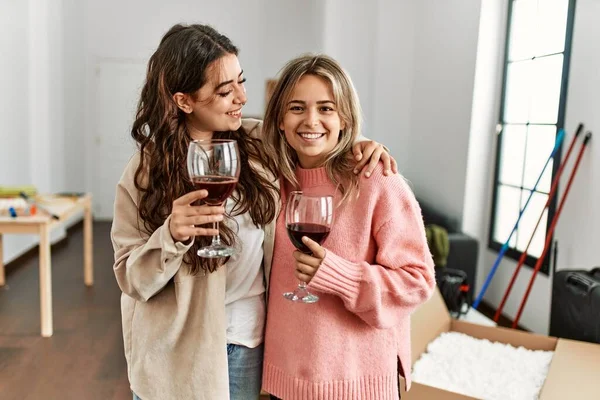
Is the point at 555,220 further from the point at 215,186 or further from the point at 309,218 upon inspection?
the point at 215,186

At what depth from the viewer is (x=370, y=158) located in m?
1.21

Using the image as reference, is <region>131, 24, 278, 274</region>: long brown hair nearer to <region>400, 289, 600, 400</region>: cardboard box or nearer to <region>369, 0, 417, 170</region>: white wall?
<region>400, 289, 600, 400</region>: cardboard box

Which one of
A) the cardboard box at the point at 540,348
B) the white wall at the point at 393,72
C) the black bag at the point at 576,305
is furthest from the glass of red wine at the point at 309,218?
the white wall at the point at 393,72

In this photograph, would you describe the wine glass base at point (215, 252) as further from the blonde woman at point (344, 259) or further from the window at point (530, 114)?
the window at point (530, 114)

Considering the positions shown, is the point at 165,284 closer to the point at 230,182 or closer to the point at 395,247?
the point at 230,182

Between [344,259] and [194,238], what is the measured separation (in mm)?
294

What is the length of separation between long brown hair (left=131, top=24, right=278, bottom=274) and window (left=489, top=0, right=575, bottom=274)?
8.62ft

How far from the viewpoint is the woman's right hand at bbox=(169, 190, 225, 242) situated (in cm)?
94

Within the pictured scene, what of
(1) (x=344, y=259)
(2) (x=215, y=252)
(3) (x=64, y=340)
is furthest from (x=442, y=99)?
(2) (x=215, y=252)

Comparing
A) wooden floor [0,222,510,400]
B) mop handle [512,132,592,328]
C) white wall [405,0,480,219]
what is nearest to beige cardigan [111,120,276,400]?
wooden floor [0,222,510,400]

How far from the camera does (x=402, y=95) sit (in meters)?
5.42

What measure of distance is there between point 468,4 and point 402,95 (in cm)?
127

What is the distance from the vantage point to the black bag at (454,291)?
3.25 metres

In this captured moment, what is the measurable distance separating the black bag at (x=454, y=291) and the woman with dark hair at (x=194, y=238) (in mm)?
2207
